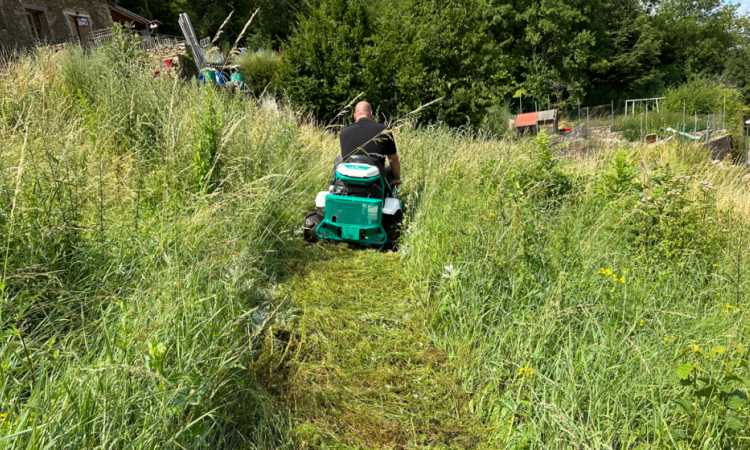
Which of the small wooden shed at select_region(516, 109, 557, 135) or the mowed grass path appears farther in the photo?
the small wooden shed at select_region(516, 109, 557, 135)

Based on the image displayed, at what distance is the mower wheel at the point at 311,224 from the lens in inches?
171

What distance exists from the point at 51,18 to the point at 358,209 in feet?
80.7

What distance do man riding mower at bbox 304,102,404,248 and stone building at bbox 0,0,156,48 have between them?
632 inches

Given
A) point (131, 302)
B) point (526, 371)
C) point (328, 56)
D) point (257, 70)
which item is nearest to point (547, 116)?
point (328, 56)

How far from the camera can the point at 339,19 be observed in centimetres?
1029

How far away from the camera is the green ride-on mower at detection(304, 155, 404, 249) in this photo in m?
4.05

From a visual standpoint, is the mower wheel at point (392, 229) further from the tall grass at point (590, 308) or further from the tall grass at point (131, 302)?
the tall grass at point (131, 302)

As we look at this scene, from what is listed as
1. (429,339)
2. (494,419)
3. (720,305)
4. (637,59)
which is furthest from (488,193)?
(637,59)

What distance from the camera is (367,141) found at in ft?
13.8

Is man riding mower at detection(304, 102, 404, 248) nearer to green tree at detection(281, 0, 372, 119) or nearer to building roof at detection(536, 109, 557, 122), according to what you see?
green tree at detection(281, 0, 372, 119)

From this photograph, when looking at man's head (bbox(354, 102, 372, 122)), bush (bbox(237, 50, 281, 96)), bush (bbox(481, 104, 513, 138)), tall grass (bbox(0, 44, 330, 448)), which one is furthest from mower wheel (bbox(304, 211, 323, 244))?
bush (bbox(237, 50, 281, 96))

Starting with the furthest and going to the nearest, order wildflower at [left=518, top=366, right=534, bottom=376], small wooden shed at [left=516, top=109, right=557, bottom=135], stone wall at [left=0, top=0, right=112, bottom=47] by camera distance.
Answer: small wooden shed at [left=516, top=109, right=557, bottom=135] < stone wall at [left=0, top=0, right=112, bottom=47] < wildflower at [left=518, top=366, right=534, bottom=376]

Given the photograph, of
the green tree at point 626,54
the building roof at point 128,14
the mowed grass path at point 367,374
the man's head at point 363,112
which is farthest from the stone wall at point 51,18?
the green tree at point 626,54

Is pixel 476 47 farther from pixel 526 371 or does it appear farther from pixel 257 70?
pixel 257 70
